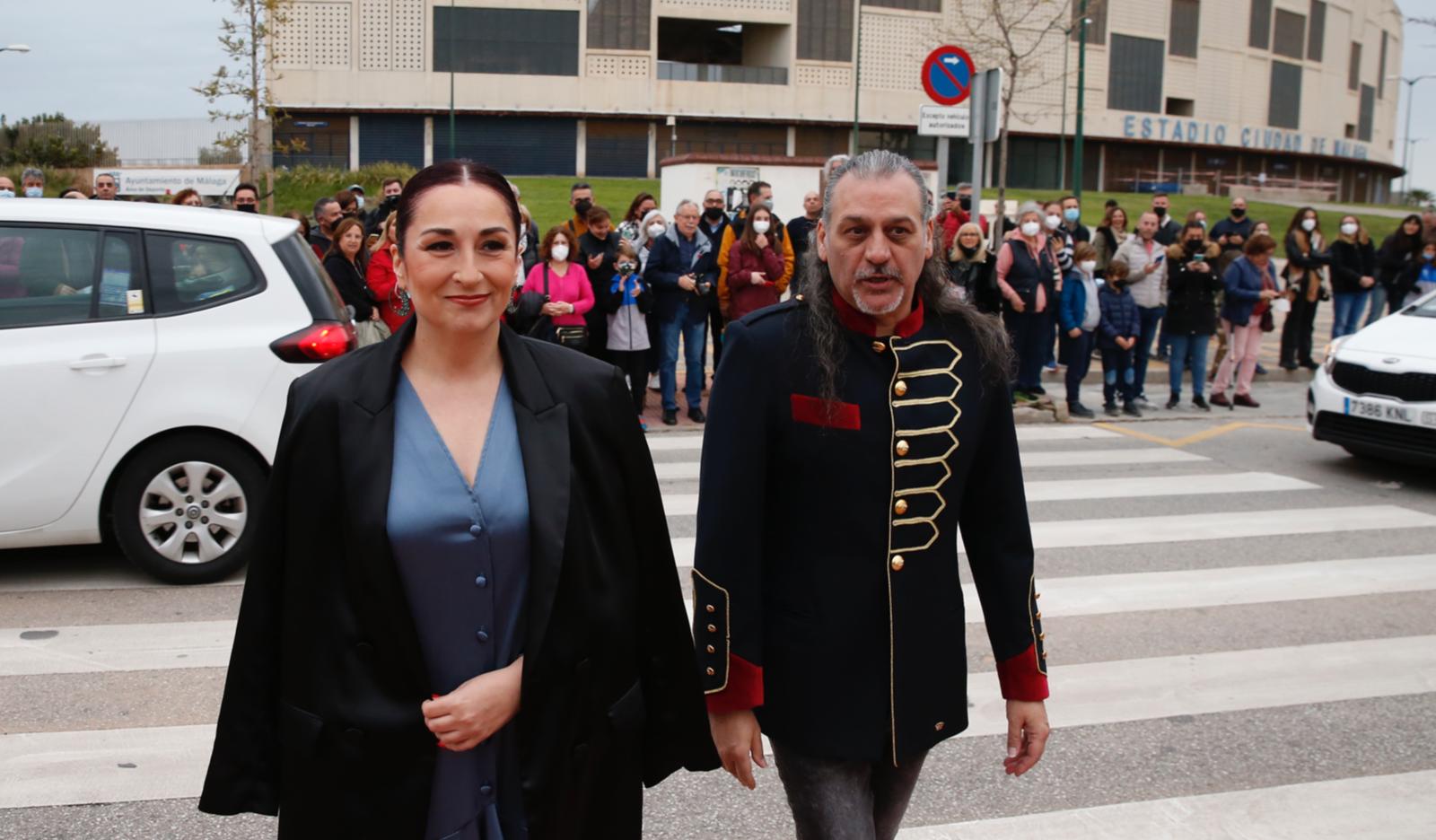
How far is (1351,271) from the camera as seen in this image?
1645cm

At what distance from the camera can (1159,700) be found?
5352 mm

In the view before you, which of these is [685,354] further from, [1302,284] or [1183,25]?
[1183,25]

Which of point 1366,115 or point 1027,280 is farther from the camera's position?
point 1366,115

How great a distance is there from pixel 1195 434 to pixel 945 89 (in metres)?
3.87

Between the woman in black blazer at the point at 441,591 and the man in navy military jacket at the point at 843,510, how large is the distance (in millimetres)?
281

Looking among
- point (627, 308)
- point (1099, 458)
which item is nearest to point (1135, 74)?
point (1099, 458)

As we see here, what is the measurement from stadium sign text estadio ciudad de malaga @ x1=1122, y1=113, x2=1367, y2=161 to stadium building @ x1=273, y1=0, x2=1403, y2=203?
144mm

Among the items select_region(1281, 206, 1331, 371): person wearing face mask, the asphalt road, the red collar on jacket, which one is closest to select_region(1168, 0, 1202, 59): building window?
select_region(1281, 206, 1331, 371): person wearing face mask

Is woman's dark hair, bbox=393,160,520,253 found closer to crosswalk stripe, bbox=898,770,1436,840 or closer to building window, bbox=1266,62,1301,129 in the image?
crosswalk stripe, bbox=898,770,1436,840

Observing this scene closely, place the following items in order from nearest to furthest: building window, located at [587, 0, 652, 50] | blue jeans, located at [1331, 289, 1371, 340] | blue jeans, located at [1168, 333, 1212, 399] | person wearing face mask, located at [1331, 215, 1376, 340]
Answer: blue jeans, located at [1168, 333, 1212, 399] → person wearing face mask, located at [1331, 215, 1376, 340] → blue jeans, located at [1331, 289, 1371, 340] → building window, located at [587, 0, 652, 50]

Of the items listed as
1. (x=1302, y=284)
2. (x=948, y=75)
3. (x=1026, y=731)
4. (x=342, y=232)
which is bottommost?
(x=1026, y=731)

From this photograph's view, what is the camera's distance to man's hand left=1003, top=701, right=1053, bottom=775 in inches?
110

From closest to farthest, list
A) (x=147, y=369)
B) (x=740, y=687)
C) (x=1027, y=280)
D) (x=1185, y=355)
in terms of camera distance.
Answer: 1. (x=740, y=687)
2. (x=147, y=369)
3. (x=1027, y=280)
4. (x=1185, y=355)

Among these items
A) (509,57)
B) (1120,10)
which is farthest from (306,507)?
(1120,10)
